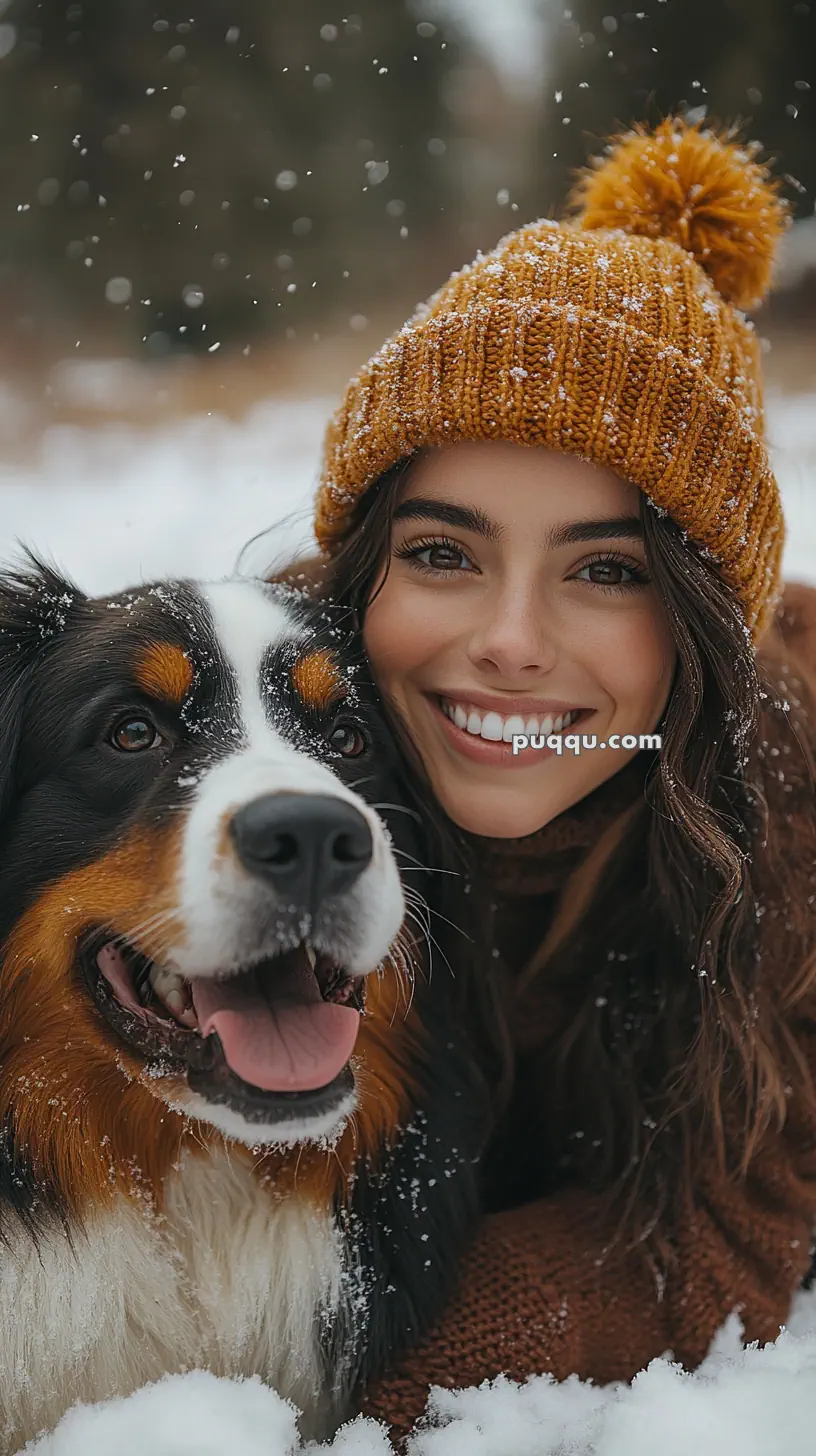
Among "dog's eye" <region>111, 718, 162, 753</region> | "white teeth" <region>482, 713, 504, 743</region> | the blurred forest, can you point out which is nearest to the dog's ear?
"dog's eye" <region>111, 718, 162, 753</region>

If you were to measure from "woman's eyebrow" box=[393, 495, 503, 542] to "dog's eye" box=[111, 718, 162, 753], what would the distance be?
25.1 inches

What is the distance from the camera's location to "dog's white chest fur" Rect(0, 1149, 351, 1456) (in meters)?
1.71

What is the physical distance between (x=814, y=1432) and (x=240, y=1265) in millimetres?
857

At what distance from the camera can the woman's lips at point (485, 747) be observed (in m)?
2.08

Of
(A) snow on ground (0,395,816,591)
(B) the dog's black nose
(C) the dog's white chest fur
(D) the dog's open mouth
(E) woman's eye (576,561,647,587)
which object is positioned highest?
(A) snow on ground (0,395,816,591)

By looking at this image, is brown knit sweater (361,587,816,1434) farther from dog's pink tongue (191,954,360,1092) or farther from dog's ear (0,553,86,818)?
dog's ear (0,553,86,818)

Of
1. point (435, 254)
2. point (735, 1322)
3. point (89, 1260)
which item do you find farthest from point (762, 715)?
point (435, 254)

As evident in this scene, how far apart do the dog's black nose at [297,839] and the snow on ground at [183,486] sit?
2.47 m

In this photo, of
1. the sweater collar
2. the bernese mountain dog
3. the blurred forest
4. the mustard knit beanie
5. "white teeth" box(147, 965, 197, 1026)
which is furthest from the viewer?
the blurred forest

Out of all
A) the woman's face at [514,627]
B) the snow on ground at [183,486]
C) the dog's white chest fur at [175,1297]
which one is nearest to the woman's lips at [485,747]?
the woman's face at [514,627]

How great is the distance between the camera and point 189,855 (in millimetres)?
1504

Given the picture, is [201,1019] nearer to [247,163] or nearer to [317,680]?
[317,680]

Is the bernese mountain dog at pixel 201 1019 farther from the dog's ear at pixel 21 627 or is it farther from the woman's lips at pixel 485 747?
the woman's lips at pixel 485 747

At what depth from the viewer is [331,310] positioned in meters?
6.90
